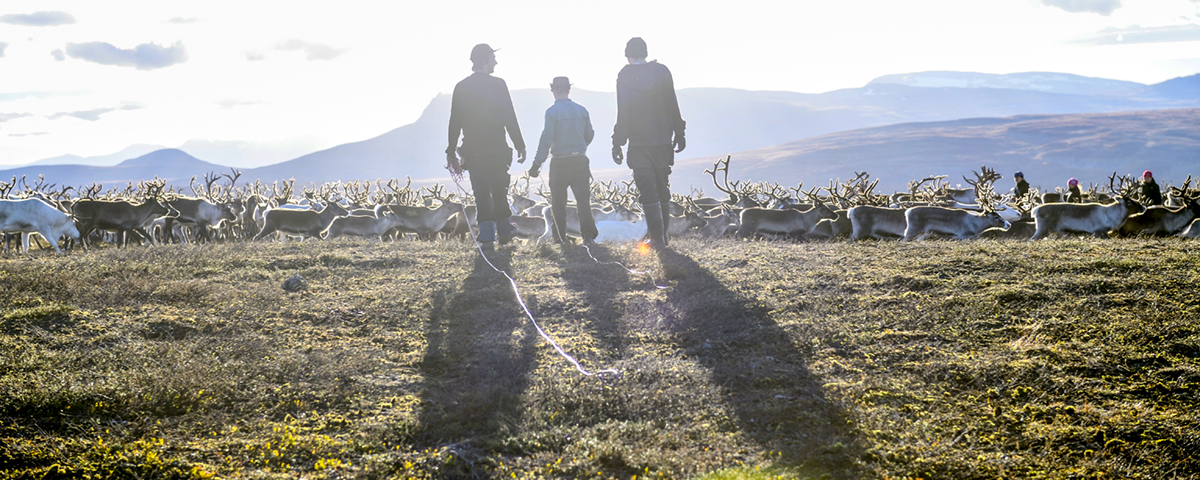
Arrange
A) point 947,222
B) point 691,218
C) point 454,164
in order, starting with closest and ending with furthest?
point 454,164 → point 947,222 → point 691,218

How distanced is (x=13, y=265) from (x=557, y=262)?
5620 millimetres

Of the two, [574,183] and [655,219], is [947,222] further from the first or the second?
[574,183]

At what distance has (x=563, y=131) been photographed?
29.4 ft

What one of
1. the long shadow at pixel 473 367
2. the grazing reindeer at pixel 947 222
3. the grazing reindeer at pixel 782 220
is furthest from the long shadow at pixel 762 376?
the grazing reindeer at pixel 782 220

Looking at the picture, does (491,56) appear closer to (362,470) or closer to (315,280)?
(315,280)

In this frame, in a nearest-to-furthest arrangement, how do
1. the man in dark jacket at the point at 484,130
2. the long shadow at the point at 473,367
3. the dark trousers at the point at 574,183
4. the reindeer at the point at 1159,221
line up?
the long shadow at the point at 473,367 → the man in dark jacket at the point at 484,130 → the dark trousers at the point at 574,183 → the reindeer at the point at 1159,221

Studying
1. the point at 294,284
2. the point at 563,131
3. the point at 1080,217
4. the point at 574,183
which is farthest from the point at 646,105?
the point at 1080,217

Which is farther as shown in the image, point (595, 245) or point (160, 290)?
point (595, 245)

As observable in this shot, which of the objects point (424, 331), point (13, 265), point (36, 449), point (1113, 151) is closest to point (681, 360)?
point (424, 331)

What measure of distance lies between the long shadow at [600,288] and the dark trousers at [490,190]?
105 cm

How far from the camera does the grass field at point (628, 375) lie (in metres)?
3.25

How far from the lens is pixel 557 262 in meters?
7.91

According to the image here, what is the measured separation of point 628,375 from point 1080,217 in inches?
453

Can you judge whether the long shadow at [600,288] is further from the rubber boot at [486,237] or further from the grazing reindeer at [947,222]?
the grazing reindeer at [947,222]
